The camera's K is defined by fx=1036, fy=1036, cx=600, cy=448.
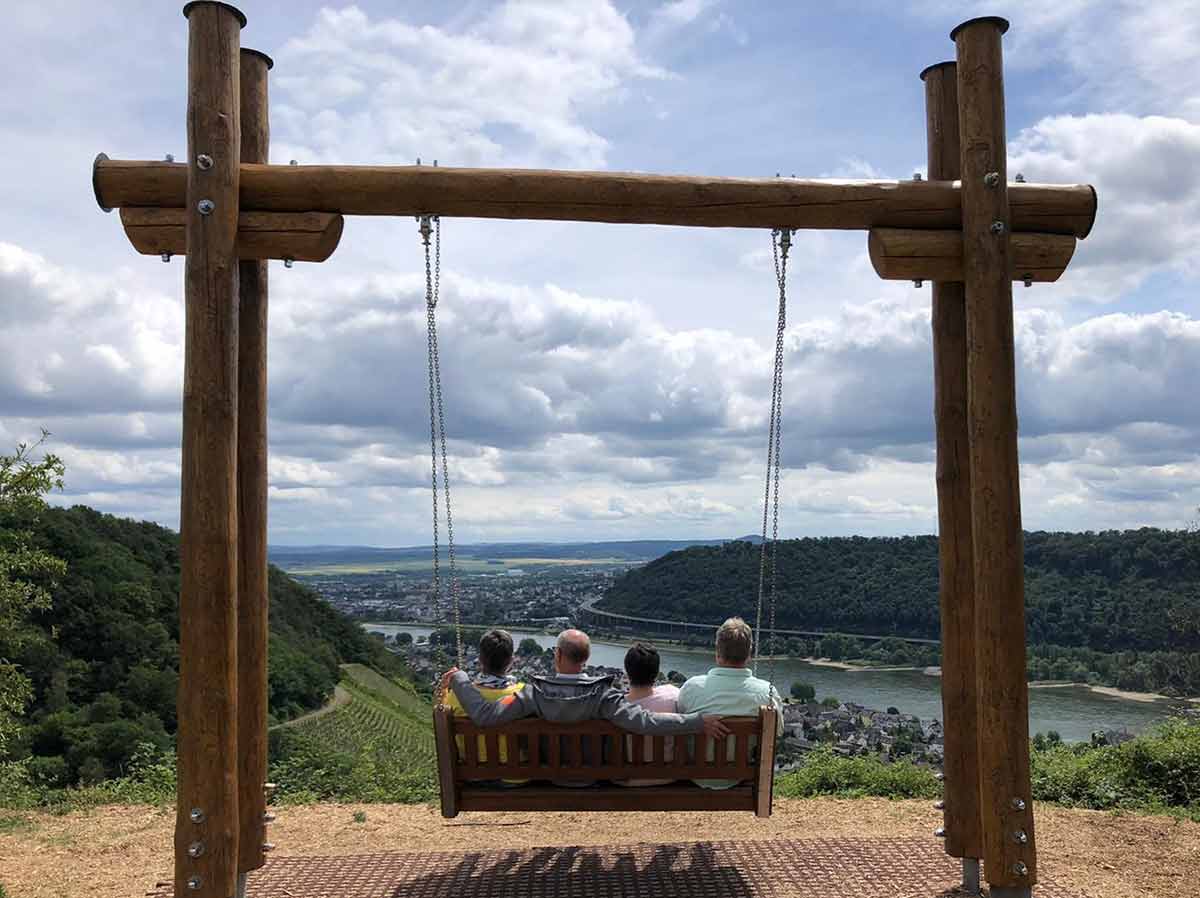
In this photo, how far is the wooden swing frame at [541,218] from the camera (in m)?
4.21

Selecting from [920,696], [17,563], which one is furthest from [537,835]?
[920,696]

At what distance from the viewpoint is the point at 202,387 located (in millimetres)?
4242

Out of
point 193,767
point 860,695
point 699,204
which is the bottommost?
point 860,695

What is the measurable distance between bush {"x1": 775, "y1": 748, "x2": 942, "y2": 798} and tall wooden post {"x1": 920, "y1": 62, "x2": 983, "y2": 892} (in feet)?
7.40

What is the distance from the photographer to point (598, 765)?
4469 mm

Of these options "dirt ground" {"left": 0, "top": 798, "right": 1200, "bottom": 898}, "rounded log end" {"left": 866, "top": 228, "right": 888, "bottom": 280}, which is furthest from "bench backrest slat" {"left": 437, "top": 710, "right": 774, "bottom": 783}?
"rounded log end" {"left": 866, "top": 228, "right": 888, "bottom": 280}

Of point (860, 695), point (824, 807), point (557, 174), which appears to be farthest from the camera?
point (860, 695)

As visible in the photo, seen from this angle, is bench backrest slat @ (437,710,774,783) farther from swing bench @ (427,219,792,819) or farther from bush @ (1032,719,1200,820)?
bush @ (1032,719,1200,820)

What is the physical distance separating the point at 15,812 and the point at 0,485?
4.31 meters

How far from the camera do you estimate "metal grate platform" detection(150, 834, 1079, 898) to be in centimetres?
486

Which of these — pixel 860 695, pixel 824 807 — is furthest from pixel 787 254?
pixel 860 695

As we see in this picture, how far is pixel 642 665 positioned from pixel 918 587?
53.9ft

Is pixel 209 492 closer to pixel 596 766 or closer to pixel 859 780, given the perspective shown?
pixel 596 766

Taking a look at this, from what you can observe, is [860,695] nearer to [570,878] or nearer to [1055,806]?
[1055,806]
